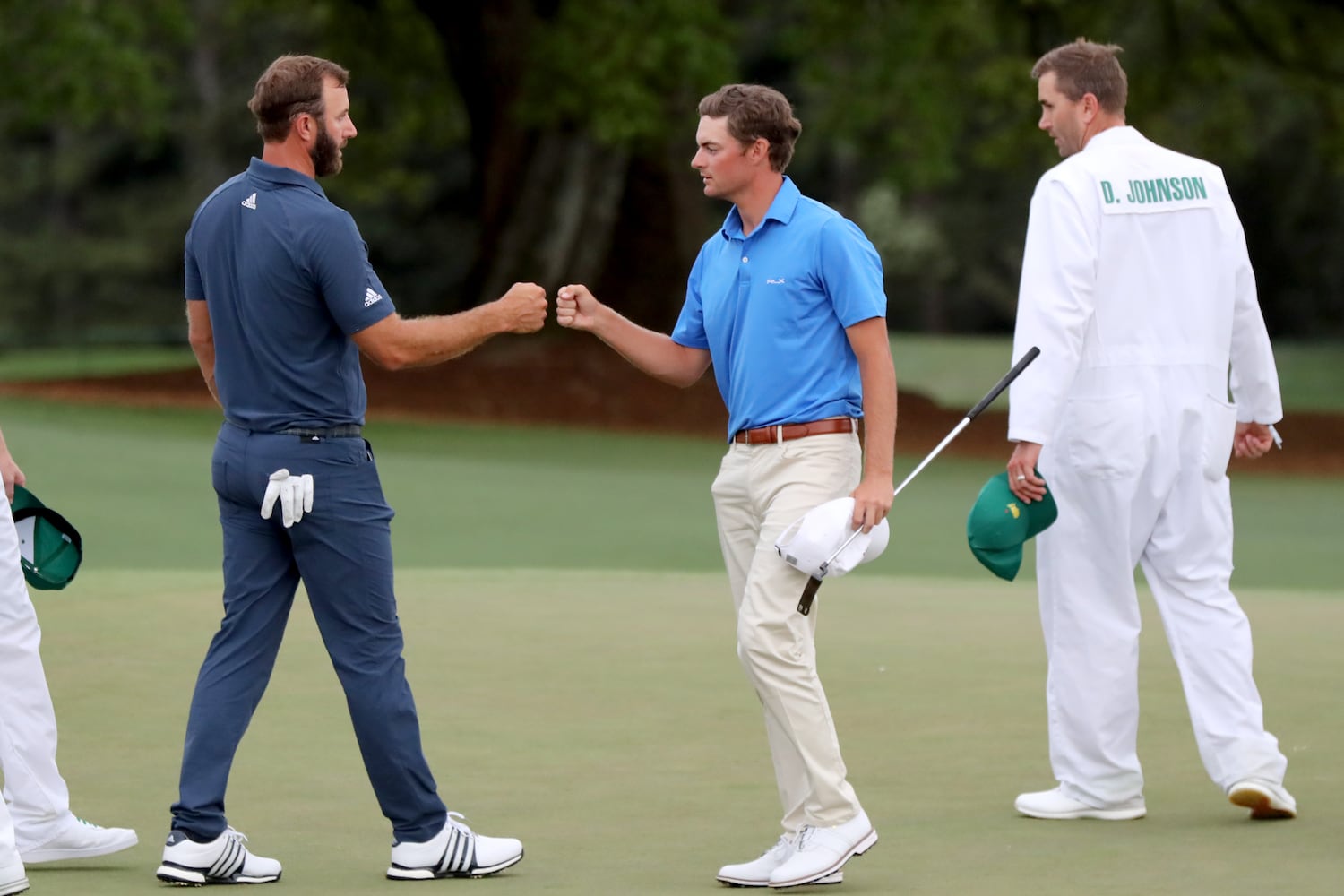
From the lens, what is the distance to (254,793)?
634 centimetres

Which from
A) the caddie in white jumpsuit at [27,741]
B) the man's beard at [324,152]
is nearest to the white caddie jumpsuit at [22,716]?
the caddie in white jumpsuit at [27,741]

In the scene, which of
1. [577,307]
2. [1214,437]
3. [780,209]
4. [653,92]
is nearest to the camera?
[780,209]

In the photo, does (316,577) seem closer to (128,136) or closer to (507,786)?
(507,786)

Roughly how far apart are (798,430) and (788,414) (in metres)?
0.05

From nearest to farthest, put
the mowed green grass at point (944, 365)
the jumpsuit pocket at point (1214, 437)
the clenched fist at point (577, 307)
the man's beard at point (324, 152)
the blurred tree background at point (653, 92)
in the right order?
1. the man's beard at point (324, 152)
2. the clenched fist at point (577, 307)
3. the jumpsuit pocket at point (1214, 437)
4. the blurred tree background at point (653, 92)
5. the mowed green grass at point (944, 365)

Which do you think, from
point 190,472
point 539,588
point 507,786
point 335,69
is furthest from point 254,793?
point 190,472

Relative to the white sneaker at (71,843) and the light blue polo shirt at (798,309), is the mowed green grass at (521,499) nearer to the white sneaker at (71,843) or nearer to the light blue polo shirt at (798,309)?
the white sneaker at (71,843)

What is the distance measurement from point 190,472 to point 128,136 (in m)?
37.8

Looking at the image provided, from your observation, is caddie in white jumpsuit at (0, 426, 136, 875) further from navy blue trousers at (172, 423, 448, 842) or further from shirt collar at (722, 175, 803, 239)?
shirt collar at (722, 175, 803, 239)

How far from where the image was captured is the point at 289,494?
17.1 feet

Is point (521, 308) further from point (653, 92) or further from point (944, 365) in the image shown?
point (944, 365)

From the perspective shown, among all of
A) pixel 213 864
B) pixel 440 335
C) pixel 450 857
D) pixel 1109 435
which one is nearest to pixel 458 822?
pixel 450 857

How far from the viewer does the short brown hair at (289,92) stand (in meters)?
5.27

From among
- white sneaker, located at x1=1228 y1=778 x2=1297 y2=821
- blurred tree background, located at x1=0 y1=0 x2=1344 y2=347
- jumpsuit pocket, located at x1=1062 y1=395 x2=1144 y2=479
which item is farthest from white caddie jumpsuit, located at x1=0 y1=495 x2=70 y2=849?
blurred tree background, located at x1=0 y1=0 x2=1344 y2=347
